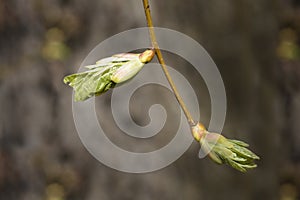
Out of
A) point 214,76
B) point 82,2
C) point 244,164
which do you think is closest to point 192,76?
point 214,76

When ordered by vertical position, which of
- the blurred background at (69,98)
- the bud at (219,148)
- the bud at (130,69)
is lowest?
the blurred background at (69,98)

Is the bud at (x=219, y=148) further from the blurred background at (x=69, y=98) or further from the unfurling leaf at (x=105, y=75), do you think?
the blurred background at (x=69, y=98)

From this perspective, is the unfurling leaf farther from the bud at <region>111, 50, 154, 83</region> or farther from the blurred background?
the blurred background

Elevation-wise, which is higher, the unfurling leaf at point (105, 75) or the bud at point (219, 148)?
the unfurling leaf at point (105, 75)

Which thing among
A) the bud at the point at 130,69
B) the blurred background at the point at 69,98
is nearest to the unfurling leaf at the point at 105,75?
the bud at the point at 130,69

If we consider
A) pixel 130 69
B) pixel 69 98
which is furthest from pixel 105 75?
pixel 69 98

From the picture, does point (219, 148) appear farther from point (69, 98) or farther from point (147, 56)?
point (69, 98)

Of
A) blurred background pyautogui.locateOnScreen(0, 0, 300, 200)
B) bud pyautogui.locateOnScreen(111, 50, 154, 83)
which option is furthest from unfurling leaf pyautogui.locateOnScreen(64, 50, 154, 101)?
blurred background pyautogui.locateOnScreen(0, 0, 300, 200)

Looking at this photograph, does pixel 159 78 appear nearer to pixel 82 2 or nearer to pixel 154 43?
pixel 82 2
